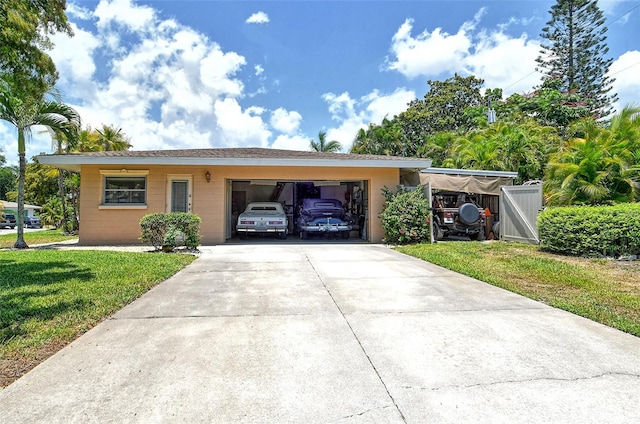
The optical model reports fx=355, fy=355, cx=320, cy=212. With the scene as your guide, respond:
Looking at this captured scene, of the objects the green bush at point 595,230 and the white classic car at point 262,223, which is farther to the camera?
the white classic car at point 262,223

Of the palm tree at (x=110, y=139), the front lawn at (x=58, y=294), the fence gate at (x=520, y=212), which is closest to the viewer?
the front lawn at (x=58, y=294)

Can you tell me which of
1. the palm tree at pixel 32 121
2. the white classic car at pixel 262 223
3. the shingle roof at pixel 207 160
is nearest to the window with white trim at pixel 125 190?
the shingle roof at pixel 207 160

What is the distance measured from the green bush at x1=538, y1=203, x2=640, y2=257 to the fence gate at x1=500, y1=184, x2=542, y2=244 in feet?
5.10

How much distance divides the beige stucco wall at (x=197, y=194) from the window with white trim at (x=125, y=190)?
21 cm

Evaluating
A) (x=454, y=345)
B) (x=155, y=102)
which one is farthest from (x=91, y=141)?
(x=454, y=345)

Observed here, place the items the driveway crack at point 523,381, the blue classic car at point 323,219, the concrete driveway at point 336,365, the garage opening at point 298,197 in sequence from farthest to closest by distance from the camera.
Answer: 1. the garage opening at point 298,197
2. the blue classic car at point 323,219
3. the driveway crack at point 523,381
4. the concrete driveway at point 336,365

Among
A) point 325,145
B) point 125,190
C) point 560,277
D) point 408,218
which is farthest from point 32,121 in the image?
point 325,145

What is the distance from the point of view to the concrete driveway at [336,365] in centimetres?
226

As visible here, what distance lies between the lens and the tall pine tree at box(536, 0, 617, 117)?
27.7m

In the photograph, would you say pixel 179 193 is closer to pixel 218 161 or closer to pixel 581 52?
pixel 218 161

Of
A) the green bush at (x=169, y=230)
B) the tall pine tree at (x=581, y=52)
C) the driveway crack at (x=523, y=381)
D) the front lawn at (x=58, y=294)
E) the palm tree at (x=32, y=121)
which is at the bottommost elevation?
the driveway crack at (x=523, y=381)

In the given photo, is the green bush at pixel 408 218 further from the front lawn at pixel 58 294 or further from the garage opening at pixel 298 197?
the front lawn at pixel 58 294

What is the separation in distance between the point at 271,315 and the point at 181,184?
9580mm

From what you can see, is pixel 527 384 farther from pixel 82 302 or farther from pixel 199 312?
pixel 82 302
